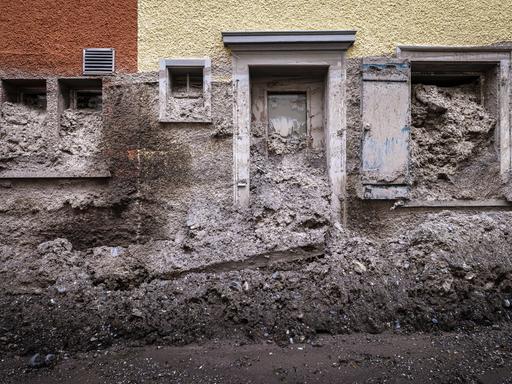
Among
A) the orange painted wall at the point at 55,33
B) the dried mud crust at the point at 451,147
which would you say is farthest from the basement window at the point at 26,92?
the dried mud crust at the point at 451,147

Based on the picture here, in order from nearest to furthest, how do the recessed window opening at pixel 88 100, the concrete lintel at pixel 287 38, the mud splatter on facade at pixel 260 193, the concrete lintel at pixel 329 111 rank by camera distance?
the mud splatter on facade at pixel 260 193 → the concrete lintel at pixel 287 38 → the concrete lintel at pixel 329 111 → the recessed window opening at pixel 88 100

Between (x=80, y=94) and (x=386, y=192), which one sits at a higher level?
(x=80, y=94)

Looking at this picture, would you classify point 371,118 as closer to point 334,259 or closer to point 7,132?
point 334,259

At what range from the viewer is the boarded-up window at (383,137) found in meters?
3.56

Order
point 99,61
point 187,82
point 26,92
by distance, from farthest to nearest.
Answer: point 26,92
point 187,82
point 99,61

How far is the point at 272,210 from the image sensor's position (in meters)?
3.45

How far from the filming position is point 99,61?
3607mm

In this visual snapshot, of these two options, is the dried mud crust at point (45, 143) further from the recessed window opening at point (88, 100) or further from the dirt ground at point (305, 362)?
the dirt ground at point (305, 362)

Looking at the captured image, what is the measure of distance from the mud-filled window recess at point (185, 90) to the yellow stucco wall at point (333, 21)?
191 mm

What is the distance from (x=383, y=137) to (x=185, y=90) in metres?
2.47

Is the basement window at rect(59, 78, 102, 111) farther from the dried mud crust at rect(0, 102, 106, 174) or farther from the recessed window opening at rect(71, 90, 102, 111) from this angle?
the dried mud crust at rect(0, 102, 106, 174)

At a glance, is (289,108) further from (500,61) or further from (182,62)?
(500,61)

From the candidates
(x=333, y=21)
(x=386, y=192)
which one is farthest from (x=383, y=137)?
(x=333, y=21)

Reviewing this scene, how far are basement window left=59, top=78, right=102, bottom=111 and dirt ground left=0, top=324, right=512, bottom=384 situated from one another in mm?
2846
